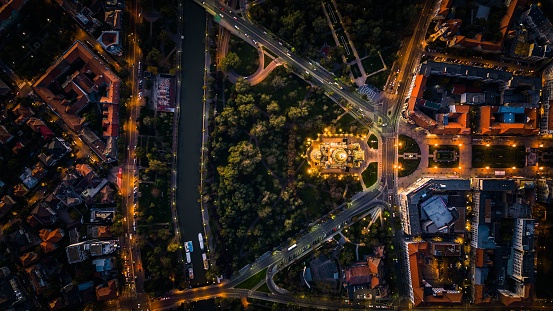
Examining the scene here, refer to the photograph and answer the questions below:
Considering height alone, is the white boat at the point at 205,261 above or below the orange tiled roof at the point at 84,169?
below

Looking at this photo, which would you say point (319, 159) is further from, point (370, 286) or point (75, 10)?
point (75, 10)

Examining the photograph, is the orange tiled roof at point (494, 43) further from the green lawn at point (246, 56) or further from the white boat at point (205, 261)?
the white boat at point (205, 261)

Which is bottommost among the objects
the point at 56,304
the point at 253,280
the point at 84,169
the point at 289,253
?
the point at 56,304

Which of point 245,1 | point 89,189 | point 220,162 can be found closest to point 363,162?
point 220,162

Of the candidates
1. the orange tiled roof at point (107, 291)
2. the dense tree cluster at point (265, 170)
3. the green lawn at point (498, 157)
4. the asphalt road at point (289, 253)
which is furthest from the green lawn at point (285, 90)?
the orange tiled roof at point (107, 291)

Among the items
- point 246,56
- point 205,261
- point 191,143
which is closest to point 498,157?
point 246,56

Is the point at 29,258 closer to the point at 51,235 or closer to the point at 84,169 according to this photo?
the point at 51,235
